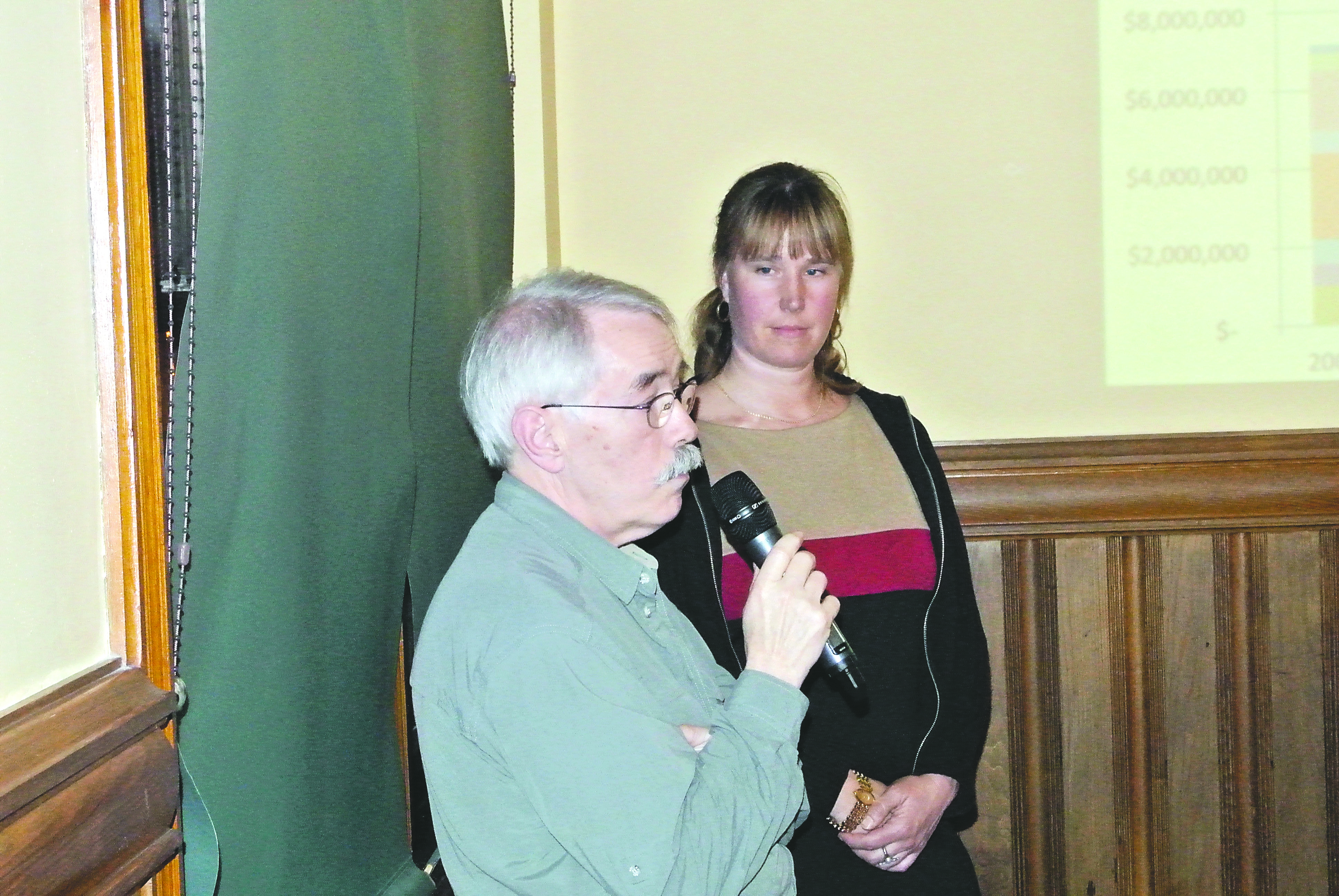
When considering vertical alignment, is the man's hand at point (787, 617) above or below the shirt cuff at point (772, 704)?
above

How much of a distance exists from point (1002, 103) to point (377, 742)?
1872 millimetres

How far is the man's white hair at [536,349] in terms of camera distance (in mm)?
1224

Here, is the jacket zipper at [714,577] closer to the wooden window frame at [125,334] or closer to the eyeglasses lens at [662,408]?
the eyeglasses lens at [662,408]

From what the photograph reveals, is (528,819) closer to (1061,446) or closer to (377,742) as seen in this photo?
(377,742)

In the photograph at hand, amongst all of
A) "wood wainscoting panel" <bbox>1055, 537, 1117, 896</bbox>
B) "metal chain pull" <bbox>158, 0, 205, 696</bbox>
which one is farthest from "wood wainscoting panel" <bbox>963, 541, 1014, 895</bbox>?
"metal chain pull" <bbox>158, 0, 205, 696</bbox>

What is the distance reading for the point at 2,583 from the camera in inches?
31.0

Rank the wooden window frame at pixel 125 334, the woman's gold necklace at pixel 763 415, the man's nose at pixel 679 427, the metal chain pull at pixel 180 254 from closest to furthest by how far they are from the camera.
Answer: the wooden window frame at pixel 125 334
the metal chain pull at pixel 180 254
the man's nose at pixel 679 427
the woman's gold necklace at pixel 763 415

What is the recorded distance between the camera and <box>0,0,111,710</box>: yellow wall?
797mm

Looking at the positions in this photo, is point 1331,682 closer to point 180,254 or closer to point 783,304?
point 783,304

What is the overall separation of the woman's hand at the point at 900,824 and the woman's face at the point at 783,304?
26.5 inches

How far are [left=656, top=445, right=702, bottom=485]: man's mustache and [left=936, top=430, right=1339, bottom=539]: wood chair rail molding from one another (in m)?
1.25

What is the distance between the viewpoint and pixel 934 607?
1.80m

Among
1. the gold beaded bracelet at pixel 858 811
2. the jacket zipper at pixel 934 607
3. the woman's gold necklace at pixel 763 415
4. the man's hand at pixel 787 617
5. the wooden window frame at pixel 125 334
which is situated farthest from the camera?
the woman's gold necklace at pixel 763 415

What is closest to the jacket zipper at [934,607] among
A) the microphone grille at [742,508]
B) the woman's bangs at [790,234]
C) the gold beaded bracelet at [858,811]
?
the gold beaded bracelet at [858,811]
